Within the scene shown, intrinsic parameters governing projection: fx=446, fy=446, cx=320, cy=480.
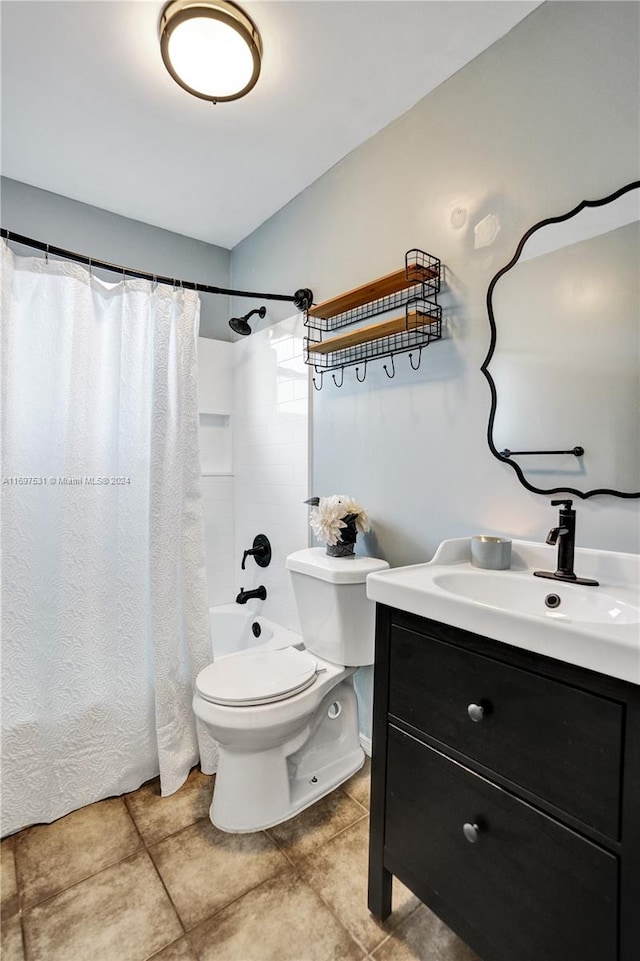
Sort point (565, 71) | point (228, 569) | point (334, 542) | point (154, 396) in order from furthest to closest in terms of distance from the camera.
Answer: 1. point (228, 569)
2. point (154, 396)
3. point (334, 542)
4. point (565, 71)

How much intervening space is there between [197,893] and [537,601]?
4.06 feet

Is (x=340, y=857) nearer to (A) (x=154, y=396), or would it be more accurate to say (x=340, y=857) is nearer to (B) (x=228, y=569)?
(B) (x=228, y=569)

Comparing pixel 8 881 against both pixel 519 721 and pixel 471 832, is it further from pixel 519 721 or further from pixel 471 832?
pixel 519 721

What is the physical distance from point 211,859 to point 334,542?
1.04 m

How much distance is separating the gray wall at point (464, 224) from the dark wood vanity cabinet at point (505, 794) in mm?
510

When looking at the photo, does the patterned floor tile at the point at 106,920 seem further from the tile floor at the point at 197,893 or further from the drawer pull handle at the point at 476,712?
the drawer pull handle at the point at 476,712

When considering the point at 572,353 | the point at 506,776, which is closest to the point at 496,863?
the point at 506,776

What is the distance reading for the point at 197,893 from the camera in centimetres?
125

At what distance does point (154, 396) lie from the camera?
5.81 feet

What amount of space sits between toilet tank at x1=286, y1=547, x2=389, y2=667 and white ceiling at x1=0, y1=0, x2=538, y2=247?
165 cm

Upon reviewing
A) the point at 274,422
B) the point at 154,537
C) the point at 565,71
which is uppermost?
the point at 565,71

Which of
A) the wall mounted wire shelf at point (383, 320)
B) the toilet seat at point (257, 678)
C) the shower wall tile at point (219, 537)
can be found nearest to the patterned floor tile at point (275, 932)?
the toilet seat at point (257, 678)

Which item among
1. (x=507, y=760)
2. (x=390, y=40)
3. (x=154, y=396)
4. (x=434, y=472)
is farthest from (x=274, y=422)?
(x=507, y=760)

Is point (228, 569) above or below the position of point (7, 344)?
below
